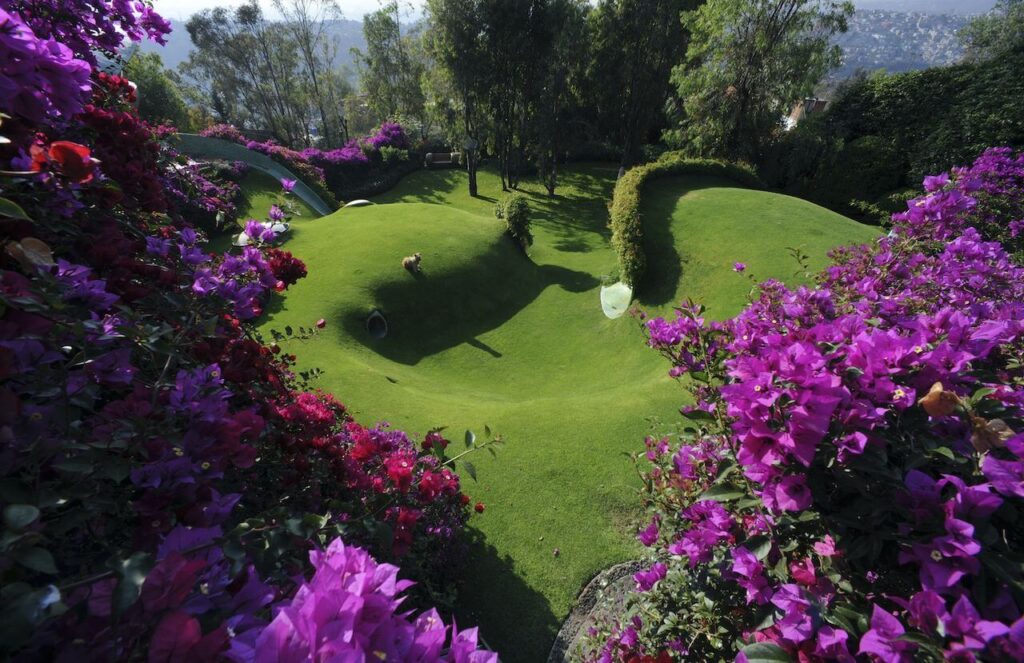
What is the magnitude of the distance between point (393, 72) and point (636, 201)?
34.3m

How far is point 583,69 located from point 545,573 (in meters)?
26.8

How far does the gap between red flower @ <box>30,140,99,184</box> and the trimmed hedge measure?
10423 mm

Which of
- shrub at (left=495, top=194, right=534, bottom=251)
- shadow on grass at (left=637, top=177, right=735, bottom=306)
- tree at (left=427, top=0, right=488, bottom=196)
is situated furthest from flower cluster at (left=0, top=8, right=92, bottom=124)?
tree at (left=427, top=0, right=488, bottom=196)

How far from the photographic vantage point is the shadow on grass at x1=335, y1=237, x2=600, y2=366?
400 inches

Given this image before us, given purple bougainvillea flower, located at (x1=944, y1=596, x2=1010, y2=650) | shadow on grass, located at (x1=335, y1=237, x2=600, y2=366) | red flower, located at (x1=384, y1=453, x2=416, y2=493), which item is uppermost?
purple bougainvillea flower, located at (x1=944, y1=596, x2=1010, y2=650)

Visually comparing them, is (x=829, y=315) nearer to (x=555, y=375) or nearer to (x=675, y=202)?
(x=555, y=375)

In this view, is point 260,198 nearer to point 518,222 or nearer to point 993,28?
point 518,222

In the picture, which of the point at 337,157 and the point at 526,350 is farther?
the point at 337,157

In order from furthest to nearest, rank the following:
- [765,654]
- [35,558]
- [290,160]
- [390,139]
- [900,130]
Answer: [390,139] → [290,160] → [900,130] → [765,654] → [35,558]

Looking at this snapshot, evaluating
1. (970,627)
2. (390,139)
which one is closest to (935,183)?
(970,627)

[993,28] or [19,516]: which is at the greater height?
[993,28]

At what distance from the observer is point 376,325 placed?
10.3 m

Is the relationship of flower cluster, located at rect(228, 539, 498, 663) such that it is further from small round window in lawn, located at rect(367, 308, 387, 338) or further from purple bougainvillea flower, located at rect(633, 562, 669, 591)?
small round window in lawn, located at rect(367, 308, 387, 338)

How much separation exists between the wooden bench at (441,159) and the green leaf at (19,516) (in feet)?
102
